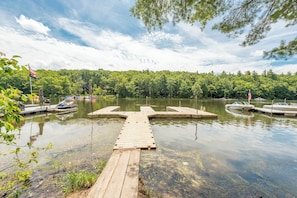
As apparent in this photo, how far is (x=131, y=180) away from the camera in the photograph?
3.37 m

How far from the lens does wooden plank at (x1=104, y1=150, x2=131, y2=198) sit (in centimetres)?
290

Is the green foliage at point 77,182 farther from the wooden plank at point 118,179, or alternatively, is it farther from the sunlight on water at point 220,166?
the sunlight on water at point 220,166

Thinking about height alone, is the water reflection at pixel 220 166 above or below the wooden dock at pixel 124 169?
below

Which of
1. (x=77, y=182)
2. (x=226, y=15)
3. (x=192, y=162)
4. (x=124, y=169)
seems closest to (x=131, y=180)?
(x=124, y=169)

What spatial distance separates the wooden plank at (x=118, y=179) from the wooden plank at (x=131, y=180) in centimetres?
9

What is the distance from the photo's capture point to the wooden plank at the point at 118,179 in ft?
9.51

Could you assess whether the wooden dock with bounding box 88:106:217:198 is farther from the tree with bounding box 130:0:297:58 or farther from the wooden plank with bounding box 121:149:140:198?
the tree with bounding box 130:0:297:58

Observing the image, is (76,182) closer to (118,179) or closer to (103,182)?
(103,182)

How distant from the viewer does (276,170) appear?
16.8 feet

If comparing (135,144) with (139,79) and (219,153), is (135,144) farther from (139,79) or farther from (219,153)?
(139,79)

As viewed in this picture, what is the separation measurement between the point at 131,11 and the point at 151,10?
0.53 meters

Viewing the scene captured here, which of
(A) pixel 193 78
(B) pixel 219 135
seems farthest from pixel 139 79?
(B) pixel 219 135

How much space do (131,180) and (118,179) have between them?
29cm

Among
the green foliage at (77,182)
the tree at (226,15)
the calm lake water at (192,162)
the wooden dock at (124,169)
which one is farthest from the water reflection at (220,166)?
the tree at (226,15)
